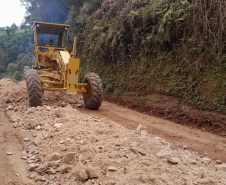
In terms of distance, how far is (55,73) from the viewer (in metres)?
8.34

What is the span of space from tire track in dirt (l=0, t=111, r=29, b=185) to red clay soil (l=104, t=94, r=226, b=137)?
4.80 meters

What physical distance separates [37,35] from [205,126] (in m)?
7.23

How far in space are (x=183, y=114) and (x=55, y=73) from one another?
16.6 ft

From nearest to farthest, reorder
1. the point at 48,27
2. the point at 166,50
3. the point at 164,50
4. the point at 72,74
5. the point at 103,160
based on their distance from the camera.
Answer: the point at 103,160 → the point at 72,74 → the point at 48,27 → the point at 166,50 → the point at 164,50

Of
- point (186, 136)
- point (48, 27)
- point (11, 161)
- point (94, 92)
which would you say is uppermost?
point (48, 27)

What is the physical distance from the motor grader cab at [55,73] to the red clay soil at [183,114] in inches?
78.7

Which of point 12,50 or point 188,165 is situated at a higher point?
point 12,50

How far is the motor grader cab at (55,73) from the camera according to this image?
666 cm

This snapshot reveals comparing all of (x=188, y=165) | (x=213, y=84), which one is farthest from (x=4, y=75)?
(x=188, y=165)

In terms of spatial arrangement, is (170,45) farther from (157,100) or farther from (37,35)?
(37,35)

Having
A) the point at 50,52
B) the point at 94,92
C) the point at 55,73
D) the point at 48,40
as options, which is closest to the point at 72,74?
the point at 94,92

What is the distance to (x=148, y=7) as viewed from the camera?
10469 millimetres

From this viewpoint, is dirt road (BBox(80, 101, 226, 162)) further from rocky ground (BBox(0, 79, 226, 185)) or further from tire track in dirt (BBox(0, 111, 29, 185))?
tire track in dirt (BBox(0, 111, 29, 185))

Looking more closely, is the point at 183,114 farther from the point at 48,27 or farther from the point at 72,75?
the point at 48,27
